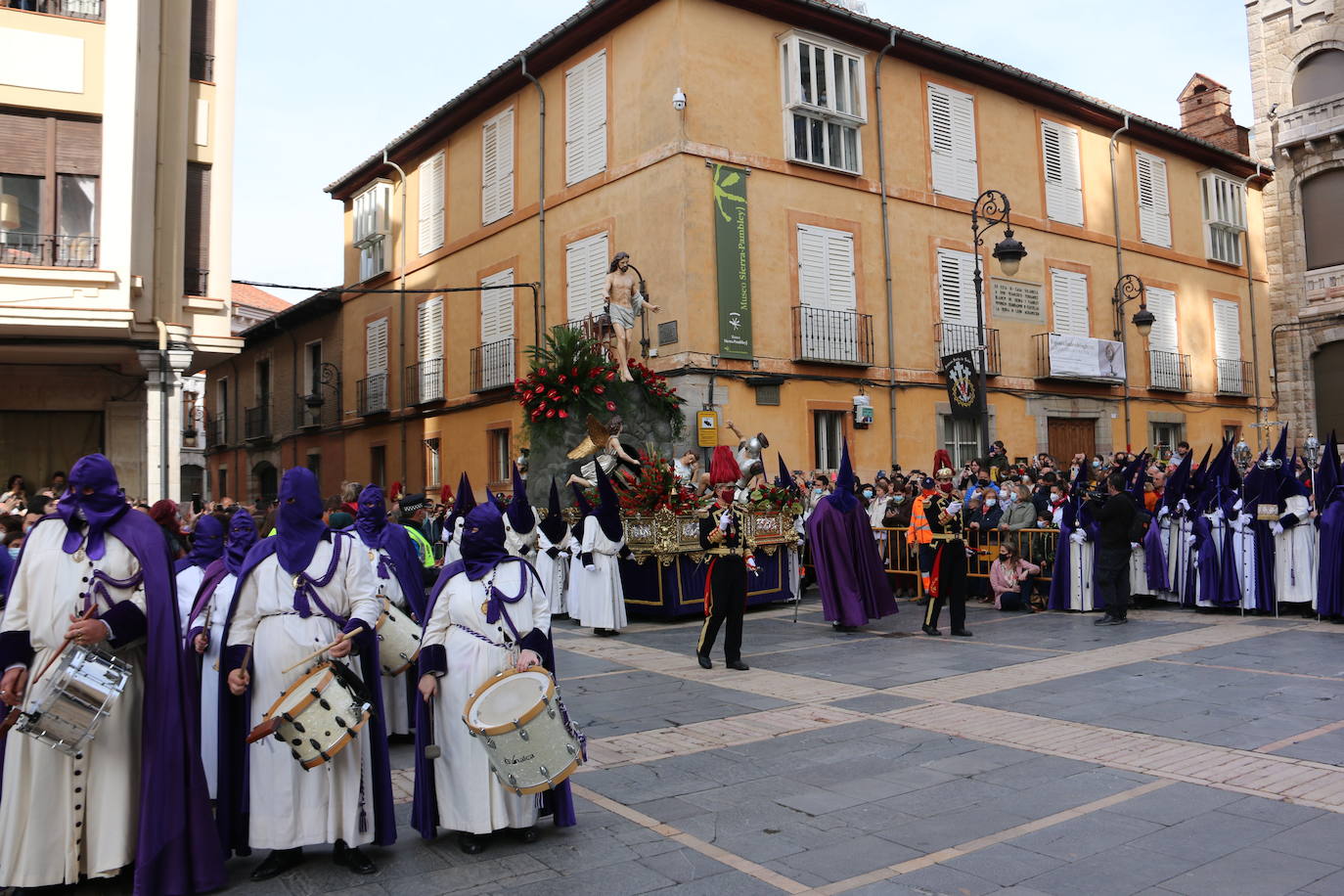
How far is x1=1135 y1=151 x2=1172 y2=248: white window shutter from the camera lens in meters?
27.6

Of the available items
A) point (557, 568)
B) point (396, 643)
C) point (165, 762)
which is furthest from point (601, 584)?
point (165, 762)

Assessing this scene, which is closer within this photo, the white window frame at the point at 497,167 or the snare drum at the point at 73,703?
the snare drum at the point at 73,703

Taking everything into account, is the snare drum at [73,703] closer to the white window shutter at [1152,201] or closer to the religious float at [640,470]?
the religious float at [640,470]

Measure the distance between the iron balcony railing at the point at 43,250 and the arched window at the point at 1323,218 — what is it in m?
33.8

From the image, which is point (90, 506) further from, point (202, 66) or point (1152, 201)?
point (1152, 201)

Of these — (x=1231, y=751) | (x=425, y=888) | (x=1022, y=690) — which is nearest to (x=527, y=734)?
(x=425, y=888)

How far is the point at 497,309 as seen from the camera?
79.5 ft

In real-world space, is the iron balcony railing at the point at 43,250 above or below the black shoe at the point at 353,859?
above

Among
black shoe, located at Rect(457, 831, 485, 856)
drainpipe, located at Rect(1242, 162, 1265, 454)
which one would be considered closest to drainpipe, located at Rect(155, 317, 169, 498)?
black shoe, located at Rect(457, 831, 485, 856)

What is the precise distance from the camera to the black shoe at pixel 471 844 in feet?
17.0

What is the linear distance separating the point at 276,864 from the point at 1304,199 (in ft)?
120

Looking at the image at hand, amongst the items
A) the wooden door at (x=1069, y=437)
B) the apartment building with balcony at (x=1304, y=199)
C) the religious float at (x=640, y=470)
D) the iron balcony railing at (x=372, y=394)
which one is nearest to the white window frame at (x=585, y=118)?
the religious float at (x=640, y=470)

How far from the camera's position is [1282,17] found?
32.5 m

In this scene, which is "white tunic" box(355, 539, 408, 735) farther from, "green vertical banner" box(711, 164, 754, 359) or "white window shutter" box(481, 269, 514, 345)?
"white window shutter" box(481, 269, 514, 345)
